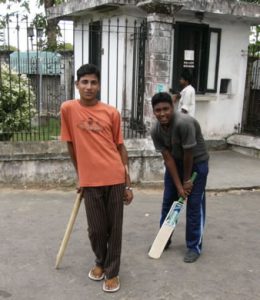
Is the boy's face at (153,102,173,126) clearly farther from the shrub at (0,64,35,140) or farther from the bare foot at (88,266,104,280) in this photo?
the shrub at (0,64,35,140)

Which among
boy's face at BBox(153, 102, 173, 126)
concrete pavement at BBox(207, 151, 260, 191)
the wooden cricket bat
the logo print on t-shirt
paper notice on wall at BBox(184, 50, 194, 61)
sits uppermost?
paper notice on wall at BBox(184, 50, 194, 61)

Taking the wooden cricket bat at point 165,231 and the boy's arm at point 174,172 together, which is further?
the wooden cricket bat at point 165,231

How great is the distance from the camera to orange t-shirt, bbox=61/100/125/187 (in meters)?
3.22

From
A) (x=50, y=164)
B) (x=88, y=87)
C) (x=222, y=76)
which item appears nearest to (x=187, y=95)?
(x=222, y=76)

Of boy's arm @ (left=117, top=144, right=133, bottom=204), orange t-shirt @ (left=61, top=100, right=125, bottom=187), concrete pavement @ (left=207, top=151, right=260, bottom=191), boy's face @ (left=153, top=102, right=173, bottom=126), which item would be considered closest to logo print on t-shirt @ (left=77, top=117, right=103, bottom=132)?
orange t-shirt @ (left=61, top=100, right=125, bottom=187)

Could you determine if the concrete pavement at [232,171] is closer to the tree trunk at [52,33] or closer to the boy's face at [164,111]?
the boy's face at [164,111]

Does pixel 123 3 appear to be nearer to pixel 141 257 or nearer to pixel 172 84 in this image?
pixel 172 84

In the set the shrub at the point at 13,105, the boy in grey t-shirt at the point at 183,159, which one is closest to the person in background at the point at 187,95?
the shrub at the point at 13,105

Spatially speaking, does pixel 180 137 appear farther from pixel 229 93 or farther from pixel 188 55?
pixel 229 93

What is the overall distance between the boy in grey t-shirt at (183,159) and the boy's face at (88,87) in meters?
0.63

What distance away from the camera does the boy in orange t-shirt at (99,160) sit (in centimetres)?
322

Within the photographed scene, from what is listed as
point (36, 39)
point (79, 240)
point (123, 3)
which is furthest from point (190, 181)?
point (123, 3)

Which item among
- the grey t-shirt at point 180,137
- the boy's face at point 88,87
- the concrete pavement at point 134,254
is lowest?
the concrete pavement at point 134,254

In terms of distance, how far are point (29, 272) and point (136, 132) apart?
3.33m
